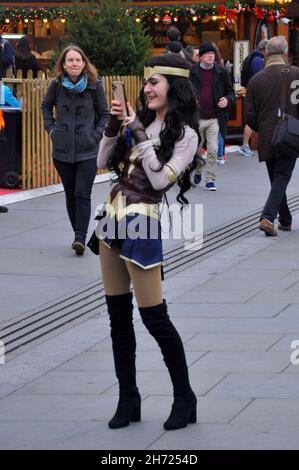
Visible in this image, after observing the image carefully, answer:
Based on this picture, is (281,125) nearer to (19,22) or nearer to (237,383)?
(237,383)

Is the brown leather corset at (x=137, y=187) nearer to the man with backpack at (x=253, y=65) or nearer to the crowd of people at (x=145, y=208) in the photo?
the crowd of people at (x=145, y=208)

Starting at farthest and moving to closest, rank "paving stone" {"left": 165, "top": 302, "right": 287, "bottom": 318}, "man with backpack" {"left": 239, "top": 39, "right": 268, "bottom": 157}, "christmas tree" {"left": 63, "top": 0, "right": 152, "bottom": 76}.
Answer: "man with backpack" {"left": 239, "top": 39, "right": 268, "bottom": 157} → "christmas tree" {"left": 63, "top": 0, "right": 152, "bottom": 76} → "paving stone" {"left": 165, "top": 302, "right": 287, "bottom": 318}

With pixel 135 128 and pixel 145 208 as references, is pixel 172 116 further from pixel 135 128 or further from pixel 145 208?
pixel 145 208

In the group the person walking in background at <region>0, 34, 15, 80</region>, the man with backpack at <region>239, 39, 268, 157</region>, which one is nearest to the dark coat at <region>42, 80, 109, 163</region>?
the person walking in background at <region>0, 34, 15, 80</region>

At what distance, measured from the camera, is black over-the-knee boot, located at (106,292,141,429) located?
587cm

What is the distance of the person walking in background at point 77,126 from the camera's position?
1090cm

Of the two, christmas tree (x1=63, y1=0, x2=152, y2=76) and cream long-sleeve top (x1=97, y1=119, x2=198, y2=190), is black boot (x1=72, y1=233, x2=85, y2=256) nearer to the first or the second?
cream long-sleeve top (x1=97, y1=119, x2=198, y2=190)

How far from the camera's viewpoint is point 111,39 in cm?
1783

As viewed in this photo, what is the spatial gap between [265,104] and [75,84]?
7.30ft

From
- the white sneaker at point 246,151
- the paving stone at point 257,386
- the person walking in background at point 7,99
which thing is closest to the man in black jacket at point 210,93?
the person walking in background at point 7,99

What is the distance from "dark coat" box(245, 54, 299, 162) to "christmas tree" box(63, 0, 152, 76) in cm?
585

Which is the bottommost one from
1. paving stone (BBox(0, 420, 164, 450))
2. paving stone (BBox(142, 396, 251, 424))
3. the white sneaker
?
the white sneaker

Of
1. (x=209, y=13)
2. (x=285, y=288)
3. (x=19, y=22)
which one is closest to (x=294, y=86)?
(x=285, y=288)

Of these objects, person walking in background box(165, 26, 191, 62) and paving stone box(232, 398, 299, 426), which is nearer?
paving stone box(232, 398, 299, 426)
